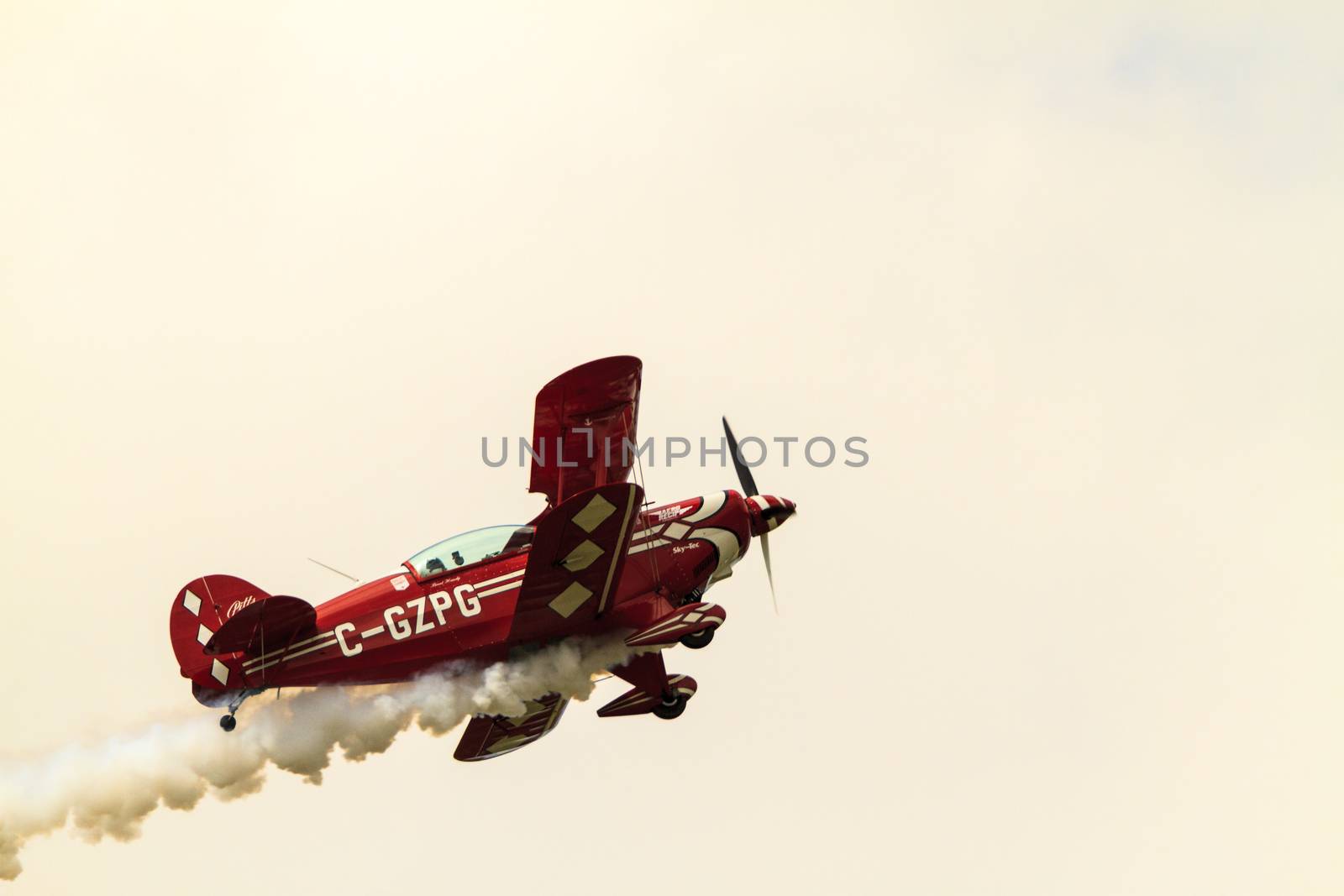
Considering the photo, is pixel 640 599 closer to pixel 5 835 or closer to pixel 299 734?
pixel 299 734

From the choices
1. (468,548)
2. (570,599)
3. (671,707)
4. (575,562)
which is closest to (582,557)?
(575,562)

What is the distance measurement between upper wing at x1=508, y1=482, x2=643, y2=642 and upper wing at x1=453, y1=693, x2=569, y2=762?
7.94ft

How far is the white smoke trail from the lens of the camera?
→ 18922 millimetres

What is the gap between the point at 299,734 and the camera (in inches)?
746

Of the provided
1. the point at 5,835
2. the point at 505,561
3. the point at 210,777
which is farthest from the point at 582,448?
the point at 5,835

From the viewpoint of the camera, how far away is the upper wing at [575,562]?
18.4m

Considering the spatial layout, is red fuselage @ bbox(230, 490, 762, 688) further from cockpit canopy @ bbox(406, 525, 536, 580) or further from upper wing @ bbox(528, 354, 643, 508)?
upper wing @ bbox(528, 354, 643, 508)

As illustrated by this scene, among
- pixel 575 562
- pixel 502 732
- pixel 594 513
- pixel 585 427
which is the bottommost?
pixel 502 732

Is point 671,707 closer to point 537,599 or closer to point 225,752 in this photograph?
point 537,599

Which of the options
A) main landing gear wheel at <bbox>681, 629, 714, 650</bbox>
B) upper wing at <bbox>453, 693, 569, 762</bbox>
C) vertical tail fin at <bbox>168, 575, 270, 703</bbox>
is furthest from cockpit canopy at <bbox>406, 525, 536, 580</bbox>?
upper wing at <bbox>453, 693, 569, 762</bbox>

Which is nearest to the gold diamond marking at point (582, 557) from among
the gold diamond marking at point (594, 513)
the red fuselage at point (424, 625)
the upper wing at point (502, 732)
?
Result: the gold diamond marking at point (594, 513)

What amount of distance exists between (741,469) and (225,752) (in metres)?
6.85

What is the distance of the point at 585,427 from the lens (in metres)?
19.7

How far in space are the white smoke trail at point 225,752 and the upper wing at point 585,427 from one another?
200 centimetres
